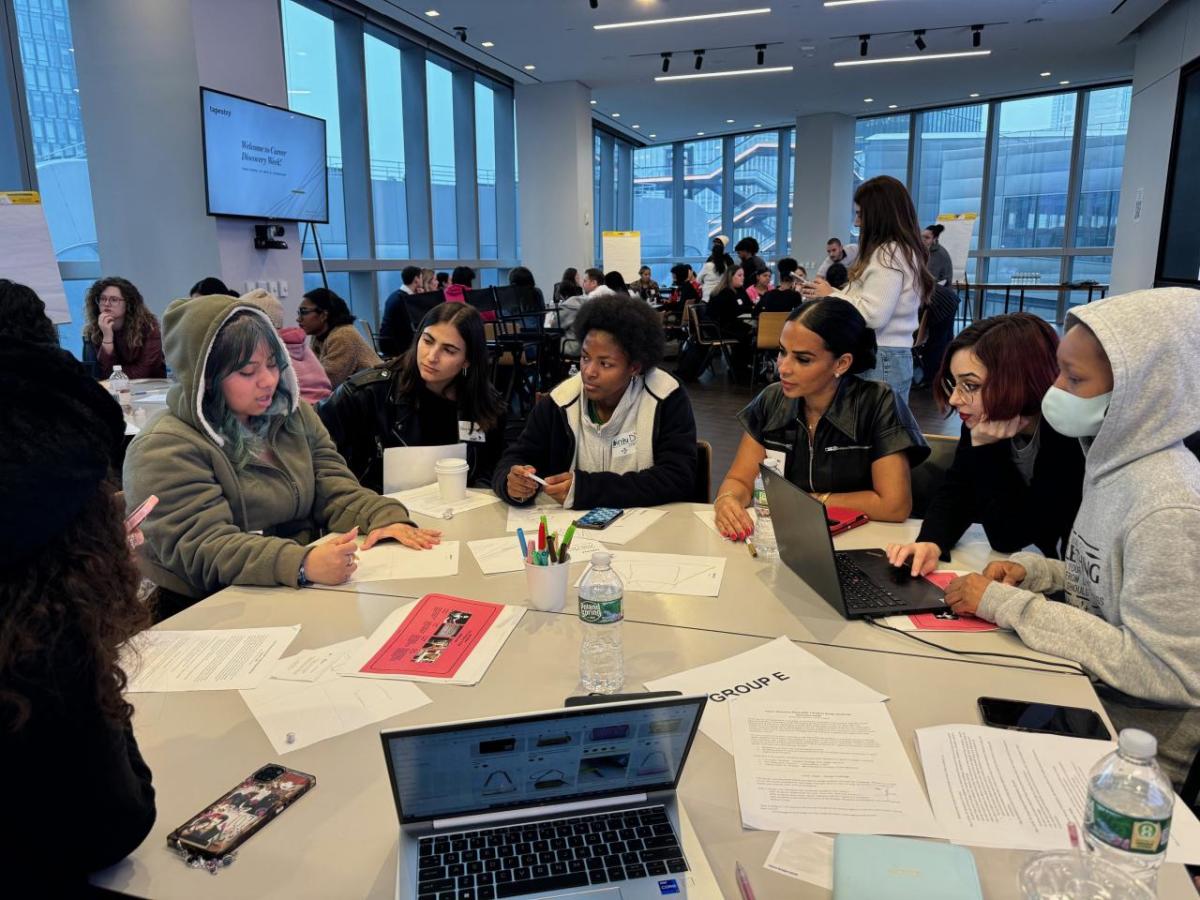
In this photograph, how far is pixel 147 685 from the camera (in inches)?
52.6

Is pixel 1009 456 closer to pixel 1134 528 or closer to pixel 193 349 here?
pixel 1134 528

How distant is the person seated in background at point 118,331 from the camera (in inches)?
179

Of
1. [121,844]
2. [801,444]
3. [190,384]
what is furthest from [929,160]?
[121,844]

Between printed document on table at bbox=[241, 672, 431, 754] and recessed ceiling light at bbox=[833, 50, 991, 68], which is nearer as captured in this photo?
printed document on table at bbox=[241, 672, 431, 754]

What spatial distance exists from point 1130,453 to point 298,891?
1.53 metres

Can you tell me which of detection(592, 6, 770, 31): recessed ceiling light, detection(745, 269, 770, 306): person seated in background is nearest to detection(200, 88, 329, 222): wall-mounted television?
detection(592, 6, 770, 31): recessed ceiling light

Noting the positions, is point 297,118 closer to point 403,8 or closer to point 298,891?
point 403,8

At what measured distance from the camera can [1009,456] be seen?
2021 mm

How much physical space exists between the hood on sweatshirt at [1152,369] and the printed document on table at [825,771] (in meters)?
0.72

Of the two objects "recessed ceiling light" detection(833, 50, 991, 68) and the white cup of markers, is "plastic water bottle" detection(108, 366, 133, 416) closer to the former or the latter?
the white cup of markers

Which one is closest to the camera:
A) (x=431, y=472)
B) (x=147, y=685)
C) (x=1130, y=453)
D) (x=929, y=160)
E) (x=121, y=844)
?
(x=121, y=844)

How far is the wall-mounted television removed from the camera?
5297 millimetres

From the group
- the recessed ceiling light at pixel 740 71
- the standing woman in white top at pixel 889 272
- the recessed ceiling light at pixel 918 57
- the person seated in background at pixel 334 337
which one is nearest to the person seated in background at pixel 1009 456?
the standing woman in white top at pixel 889 272

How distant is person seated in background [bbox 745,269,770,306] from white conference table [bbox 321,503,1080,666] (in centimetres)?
832
